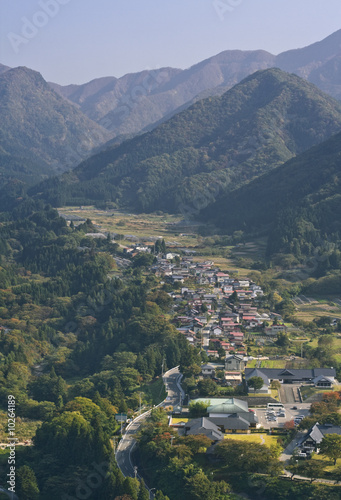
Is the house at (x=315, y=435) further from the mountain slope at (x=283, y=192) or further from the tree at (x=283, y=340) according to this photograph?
the mountain slope at (x=283, y=192)

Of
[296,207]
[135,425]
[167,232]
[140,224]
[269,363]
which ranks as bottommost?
[269,363]

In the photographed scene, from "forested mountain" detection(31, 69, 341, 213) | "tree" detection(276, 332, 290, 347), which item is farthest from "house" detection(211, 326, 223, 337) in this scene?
"forested mountain" detection(31, 69, 341, 213)

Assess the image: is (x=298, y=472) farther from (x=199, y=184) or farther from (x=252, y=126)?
(x=252, y=126)

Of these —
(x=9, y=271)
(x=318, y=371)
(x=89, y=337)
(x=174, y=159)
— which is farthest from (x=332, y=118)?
(x=318, y=371)

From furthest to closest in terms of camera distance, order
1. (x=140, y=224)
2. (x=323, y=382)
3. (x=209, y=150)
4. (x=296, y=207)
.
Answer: (x=209, y=150) → (x=140, y=224) → (x=296, y=207) → (x=323, y=382)

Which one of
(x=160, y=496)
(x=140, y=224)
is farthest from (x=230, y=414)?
(x=140, y=224)

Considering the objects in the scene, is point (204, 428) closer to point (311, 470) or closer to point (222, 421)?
point (222, 421)
